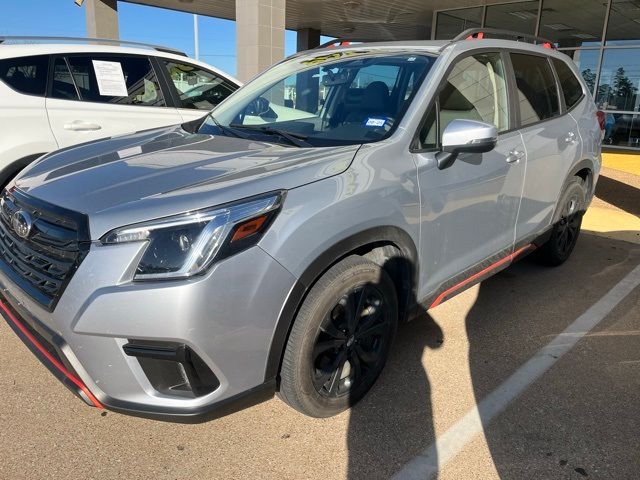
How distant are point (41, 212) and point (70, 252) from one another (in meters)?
0.32

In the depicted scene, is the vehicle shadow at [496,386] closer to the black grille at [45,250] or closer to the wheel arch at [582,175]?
the wheel arch at [582,175]

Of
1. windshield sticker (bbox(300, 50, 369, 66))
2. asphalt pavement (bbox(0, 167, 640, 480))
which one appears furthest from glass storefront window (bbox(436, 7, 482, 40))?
asphalt pavement (bbox(0, 167, 640, 480))

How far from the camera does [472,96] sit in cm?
317

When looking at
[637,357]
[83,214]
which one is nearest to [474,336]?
[637,357]

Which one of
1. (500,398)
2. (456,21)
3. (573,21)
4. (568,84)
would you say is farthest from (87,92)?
(456,21)

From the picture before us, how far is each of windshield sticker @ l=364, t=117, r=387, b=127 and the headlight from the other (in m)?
1.14

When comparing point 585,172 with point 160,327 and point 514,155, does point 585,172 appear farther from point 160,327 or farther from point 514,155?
point 160,327

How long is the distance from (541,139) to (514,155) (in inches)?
19.6

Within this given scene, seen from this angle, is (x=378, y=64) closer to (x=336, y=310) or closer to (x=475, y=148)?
(x=475, y=148)

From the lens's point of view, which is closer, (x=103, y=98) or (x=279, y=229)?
→ (x=279, y=229)

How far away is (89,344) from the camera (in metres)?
1.88

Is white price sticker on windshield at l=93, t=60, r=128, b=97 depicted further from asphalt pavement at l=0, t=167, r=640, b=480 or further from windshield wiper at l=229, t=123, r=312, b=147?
asphalt pavement at l=0, t=167, r=640, b=480

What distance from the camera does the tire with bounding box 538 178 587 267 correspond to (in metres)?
4.26

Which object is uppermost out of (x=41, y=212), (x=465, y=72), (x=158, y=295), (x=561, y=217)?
(x=465, y=72)
